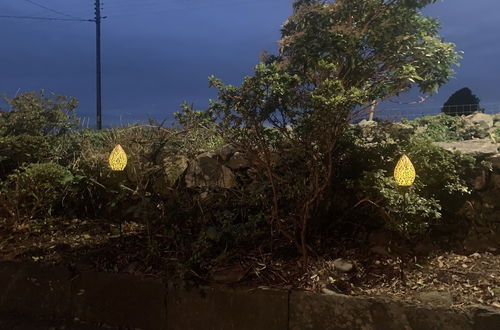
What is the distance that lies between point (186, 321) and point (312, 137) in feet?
6.46

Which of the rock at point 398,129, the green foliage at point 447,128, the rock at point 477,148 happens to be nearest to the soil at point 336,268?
the rock at point 477,148

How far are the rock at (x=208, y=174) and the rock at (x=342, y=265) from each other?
147cm

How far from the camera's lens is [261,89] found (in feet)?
13.3

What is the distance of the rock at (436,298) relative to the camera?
136 inches

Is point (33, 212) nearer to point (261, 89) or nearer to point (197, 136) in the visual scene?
point (197, 136)

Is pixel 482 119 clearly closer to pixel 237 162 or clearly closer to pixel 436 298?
pixel 237 162

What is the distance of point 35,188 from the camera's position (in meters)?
5.54

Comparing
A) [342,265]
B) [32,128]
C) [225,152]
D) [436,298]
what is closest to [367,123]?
[342,265]

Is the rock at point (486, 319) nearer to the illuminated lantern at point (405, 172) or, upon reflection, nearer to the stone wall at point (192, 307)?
the stone wall at point (192, 307)

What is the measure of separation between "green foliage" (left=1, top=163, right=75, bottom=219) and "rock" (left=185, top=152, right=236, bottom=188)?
60.4 inches

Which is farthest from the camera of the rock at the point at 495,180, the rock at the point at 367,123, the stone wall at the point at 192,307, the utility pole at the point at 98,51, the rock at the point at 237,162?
the utility pole at the point at 98,51

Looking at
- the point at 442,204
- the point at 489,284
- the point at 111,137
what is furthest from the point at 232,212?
the point at 111,137

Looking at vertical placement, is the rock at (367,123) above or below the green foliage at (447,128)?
below

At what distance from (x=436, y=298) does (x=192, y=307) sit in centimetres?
202
